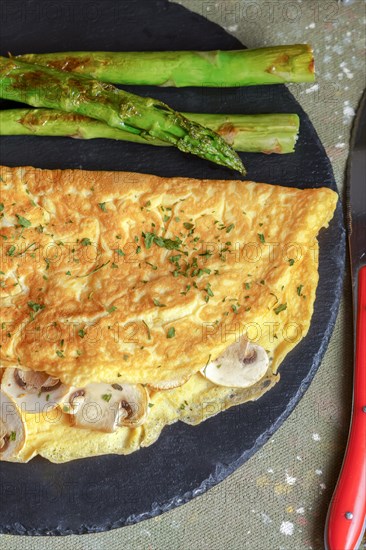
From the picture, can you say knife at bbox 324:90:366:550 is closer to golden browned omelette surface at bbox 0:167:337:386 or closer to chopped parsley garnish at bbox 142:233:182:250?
golden browned omelette surface at bbox 0:167:337:386

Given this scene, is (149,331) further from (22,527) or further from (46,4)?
(46,4)

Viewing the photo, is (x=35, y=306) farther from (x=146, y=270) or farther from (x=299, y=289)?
(x=299, y=289)

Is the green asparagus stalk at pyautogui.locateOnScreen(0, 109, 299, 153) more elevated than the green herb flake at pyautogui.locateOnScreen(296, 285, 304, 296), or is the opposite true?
the green asparagus stalk at pyautogui.locateOnScreen(0, 109, 299, 153)

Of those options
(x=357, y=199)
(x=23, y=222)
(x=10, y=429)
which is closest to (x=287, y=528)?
(x=10, y=429)

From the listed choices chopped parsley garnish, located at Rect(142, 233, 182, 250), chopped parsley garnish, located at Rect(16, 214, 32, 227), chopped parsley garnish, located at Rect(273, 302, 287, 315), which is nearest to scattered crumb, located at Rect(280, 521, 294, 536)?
chopped parsley garnish, located at Rect(273, 302, 287, 315)

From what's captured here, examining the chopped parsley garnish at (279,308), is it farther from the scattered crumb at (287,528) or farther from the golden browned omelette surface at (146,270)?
the scattered crumb at (287,528)

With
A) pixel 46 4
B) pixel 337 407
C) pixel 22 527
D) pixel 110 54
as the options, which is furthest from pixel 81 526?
pixel 46 4
